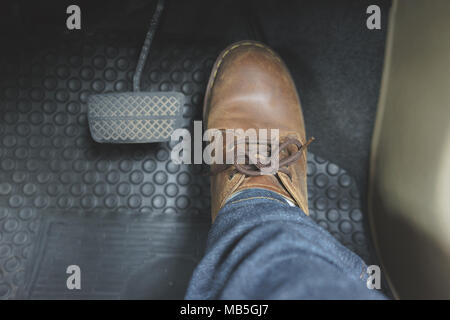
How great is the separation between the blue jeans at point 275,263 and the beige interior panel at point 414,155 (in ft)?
0.55

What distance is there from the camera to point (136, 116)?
2.27 ft

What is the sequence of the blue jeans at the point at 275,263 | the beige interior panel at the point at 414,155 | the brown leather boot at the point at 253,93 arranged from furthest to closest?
1. the brown leather boot at the point at 253,93
2. the beige interior panel at the point at 414,155
3. the blue jeans at the point at 275,263

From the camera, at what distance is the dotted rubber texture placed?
73 centimetres

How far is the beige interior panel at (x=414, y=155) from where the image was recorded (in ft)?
1.60

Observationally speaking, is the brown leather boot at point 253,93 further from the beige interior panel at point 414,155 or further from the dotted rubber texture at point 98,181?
the beige interior panel at point 414,155

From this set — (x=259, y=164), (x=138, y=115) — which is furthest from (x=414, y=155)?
(x=138, y=115)

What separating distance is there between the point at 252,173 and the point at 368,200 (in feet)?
1.07

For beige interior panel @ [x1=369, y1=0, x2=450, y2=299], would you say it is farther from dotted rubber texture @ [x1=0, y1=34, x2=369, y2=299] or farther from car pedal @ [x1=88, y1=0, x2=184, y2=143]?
car pedal @ [x1=88, y1=0, x2=184, y2=143]

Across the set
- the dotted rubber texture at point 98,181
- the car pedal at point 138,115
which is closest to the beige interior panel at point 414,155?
the dotted rubber texture at point 98,181

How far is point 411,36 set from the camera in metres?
0.58

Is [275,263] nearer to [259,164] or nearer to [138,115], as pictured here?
[259,164]

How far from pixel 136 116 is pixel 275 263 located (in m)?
0.47

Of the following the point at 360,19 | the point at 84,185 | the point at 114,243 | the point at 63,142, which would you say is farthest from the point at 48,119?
the point at 360,19

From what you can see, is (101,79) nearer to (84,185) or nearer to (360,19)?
(84,185)
